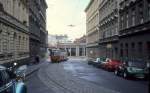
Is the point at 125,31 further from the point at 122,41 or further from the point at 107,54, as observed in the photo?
the point at 107,54

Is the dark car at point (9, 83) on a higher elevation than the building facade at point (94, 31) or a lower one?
lower

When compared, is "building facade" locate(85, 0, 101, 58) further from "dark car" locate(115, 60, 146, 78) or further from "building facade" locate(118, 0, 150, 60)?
"dark car" locate(115, 60, 146, 78)

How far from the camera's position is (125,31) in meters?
50.6

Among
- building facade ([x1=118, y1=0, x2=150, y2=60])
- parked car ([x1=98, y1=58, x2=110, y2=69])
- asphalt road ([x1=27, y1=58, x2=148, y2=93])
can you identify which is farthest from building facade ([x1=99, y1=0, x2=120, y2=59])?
asphalt road ([x1=27, y1=58, x2=148, y2=93])

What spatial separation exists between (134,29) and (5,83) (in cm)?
3605

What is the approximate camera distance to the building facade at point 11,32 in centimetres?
3588

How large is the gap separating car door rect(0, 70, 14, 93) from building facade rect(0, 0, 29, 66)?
23873 millimetres

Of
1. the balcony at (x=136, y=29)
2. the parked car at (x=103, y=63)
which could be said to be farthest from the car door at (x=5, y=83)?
the parked car at (x=103, y=63)

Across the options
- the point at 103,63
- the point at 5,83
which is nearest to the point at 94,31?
the point at 103,63

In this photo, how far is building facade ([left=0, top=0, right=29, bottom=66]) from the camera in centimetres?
3588

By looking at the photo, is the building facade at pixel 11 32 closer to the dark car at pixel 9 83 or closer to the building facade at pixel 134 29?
the building facade at pixel 134 29

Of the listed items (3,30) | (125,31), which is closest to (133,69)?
(3,30)

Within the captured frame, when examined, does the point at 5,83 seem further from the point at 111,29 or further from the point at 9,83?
the point at 111,29

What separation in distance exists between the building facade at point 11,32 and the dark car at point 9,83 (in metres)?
22.6
